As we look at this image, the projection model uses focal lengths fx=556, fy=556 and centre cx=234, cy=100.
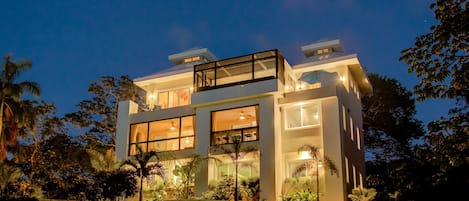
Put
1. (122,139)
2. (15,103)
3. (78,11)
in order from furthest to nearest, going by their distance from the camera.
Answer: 1. (78,11)
2. (122,139)
3. (15,103)

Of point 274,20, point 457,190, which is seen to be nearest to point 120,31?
point 274,20

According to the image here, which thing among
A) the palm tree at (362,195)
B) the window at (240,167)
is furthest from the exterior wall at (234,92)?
the palm tree at (362,195)

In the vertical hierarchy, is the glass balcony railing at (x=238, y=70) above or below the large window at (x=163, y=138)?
above

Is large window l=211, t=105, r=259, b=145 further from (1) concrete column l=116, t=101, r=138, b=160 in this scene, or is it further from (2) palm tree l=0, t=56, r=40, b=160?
(2) palm tree l=0, t=56, r=40, b=160

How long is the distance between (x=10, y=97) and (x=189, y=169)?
8768mm

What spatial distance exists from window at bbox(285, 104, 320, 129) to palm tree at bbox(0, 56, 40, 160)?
1164 cm

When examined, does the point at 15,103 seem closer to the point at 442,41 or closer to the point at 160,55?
the point at 442,41

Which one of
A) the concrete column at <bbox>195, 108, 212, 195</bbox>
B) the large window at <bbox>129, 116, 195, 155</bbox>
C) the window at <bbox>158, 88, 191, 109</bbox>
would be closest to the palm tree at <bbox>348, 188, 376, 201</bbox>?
the concrete column at <bbox>195, 108, 212, 195</bbox>

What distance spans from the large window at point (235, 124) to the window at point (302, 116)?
1.43 metres

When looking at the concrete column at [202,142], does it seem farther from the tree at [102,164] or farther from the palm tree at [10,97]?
the palm tree at [10,97]

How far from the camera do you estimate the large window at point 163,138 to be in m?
25.8

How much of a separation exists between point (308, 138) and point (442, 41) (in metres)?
11.3

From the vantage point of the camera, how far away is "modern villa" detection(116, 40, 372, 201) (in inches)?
875

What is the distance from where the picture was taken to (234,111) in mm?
24672
